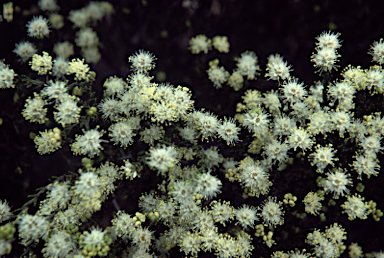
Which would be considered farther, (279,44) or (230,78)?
(279,44)

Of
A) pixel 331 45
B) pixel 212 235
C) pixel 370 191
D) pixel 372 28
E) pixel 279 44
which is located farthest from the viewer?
pixel 279 44

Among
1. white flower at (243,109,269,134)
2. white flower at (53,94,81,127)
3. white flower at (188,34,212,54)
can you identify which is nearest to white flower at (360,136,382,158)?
white flower at (243,109,269,134)

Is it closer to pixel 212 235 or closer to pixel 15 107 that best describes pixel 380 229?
pixel 212 235

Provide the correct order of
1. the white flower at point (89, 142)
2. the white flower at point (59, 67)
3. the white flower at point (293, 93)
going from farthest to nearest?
1. the white flower at point (59, 67)
2. the white flower at point (293, 93)
3. the white flower at point (89, 142)

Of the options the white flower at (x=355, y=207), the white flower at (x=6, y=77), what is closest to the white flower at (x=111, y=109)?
the white flower at (x=6, y=77)

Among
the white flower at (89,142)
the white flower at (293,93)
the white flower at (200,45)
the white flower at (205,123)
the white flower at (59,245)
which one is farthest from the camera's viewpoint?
the white flower at (200,45)

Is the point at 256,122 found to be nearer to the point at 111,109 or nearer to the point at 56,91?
the point at 111,109

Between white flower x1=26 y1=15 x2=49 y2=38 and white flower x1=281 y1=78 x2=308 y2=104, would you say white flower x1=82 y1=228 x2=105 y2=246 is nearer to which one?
white flower x1=281 y1=78 x2=308 y2=104

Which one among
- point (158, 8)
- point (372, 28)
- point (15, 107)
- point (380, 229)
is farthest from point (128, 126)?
point (372, 28)

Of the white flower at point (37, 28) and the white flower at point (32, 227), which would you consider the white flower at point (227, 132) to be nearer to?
the white flower at point (32, 227)
